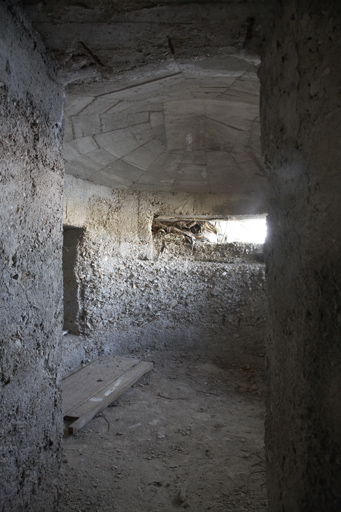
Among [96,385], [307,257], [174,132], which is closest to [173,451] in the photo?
[96,385]

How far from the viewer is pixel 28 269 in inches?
51.8

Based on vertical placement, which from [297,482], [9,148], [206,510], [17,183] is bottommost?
[206,510]

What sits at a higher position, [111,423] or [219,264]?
[219,264]

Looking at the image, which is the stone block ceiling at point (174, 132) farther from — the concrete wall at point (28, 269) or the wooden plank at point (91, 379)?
the wooden plank at point (91, 379)

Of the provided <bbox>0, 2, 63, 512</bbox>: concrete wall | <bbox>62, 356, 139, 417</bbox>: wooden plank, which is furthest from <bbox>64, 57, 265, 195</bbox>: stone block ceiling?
<bbox>62, 356, 139, 417</bbox>: wooden plank

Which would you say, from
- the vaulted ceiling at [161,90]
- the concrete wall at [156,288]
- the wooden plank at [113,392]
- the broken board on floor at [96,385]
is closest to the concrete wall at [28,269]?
the vaulted ceiling at [161,90]

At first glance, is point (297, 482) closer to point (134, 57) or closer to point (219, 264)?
point (134, 57)

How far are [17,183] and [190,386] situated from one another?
287 centimetres

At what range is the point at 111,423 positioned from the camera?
2.75 metres

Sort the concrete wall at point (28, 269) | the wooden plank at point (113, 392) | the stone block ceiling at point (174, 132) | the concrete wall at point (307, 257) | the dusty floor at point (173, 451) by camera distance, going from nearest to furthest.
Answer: the concrete wall at point (307, 257) < the concrete wall at point (28, 269) < the dusty floor at point (173, 451) < the stone block ceiling at point (174, 132) < the wooden plank at point (113, 392)

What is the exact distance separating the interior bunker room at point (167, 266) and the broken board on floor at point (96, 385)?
0.03 meters

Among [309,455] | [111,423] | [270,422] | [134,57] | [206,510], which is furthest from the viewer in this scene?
[111,423]

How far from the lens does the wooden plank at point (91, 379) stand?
2.94 meters

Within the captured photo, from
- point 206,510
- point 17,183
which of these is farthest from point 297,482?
point 17,183
